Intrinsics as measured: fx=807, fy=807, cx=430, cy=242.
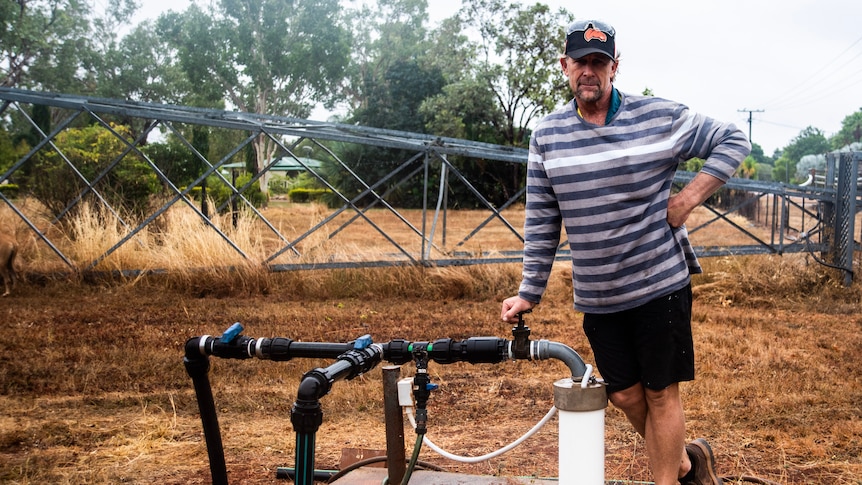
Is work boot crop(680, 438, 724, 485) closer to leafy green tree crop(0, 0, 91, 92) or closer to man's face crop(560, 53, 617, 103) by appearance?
man's face crop(560, 53, 617, 103)

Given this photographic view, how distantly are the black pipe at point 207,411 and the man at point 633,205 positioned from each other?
132cm

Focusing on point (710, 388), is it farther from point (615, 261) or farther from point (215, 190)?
point (215, 190)

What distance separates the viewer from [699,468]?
3.06 m

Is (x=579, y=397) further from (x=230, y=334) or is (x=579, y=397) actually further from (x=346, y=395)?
(x=346, y=395)

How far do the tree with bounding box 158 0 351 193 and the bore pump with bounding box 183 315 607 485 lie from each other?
4215 centimetres

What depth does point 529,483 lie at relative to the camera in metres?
3.27

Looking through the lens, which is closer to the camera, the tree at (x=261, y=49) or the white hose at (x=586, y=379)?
the white hose at (x=586, y=379)

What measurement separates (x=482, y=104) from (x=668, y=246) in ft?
77.5

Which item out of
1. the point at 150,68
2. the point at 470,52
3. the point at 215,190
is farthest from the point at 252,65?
the point at 215,190

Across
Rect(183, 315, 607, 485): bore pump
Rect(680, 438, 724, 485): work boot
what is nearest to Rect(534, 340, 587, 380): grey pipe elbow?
Rect(183, 315, 607, 485): bore pump

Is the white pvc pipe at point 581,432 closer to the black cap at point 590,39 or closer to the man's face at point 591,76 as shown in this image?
the man's face at point 591,76

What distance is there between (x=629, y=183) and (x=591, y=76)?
14.7 inches

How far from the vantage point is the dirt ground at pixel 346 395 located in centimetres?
378

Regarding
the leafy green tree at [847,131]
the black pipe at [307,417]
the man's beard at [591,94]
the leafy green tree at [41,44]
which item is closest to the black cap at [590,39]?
the man's beard at [591,94]
